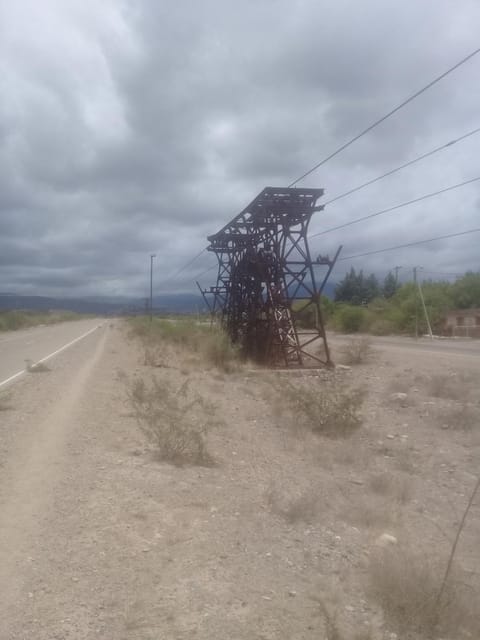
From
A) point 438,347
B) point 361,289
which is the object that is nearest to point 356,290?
point 361,289

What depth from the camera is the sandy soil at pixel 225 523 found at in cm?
452

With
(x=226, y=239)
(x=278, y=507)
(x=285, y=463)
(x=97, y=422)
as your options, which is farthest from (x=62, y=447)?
(x=226, y=239)

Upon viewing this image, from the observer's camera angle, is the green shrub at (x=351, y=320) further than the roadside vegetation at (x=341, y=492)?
Yes

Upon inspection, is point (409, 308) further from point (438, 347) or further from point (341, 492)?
point (341, 492)

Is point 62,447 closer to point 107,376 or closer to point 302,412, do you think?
point 302,412

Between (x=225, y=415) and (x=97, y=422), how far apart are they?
3.12 meters

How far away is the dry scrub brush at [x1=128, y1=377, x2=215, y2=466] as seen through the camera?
9.20 metres

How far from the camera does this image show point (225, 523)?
21.3ft

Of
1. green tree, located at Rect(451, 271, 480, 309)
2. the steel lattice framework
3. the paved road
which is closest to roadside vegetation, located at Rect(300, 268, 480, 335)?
green tree, located at Rect(451, 271, 480, 309)

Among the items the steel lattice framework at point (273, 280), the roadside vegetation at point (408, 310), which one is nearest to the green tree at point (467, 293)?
the roadside vegetation at point (408, 310)

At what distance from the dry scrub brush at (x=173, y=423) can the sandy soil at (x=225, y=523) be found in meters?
0.29

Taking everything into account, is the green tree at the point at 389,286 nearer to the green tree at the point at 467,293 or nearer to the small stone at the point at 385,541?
the green tree at the point at 467,293

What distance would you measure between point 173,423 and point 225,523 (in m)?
3.78

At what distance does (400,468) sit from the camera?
9.70 metres
